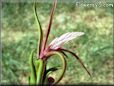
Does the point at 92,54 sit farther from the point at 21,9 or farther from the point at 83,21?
the point at 21,9

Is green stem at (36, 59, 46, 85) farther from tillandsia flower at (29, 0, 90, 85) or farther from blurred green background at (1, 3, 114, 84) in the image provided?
blurred green background at (1, 3, 114, 84)

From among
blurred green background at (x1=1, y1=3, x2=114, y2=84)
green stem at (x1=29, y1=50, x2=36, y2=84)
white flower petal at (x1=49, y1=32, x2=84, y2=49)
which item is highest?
white flower petal at (x1=49, y1=32, x2=84, y2=49)

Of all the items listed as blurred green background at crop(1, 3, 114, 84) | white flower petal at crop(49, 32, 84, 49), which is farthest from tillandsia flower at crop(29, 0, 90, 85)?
blurred green background at crop(1, 3, 114, 84)

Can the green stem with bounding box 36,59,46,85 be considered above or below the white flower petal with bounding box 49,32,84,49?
below

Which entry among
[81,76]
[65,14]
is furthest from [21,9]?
[81,76]

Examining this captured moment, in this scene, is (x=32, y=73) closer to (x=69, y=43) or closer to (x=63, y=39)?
(x=63, y=39)

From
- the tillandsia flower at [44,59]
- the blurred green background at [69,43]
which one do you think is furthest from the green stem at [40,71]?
the blurred green background at [69,43]

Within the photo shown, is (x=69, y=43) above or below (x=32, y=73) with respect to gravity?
below

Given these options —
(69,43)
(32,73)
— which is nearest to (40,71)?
(32,73)
